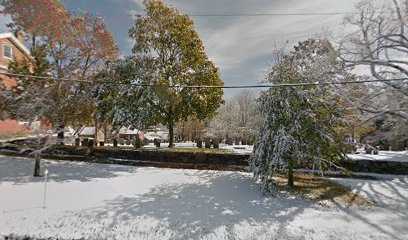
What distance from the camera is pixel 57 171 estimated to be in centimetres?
1017

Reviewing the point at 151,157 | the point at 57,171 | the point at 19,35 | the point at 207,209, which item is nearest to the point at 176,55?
the point at 151,157

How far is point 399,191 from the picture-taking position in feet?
27.6

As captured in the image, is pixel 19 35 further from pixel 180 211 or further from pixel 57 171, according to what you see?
pixel 180 211

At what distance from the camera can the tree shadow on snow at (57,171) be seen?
8.66 meters

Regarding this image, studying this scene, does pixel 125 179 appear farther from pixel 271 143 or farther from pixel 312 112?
pixel 312 112

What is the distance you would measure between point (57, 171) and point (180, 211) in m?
7.49

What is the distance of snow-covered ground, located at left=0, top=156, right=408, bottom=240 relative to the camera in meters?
4.86

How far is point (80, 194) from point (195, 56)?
11513 millimetres

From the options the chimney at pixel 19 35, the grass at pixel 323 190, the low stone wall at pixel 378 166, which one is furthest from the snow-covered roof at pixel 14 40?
the low stone wall at pixel 378 166

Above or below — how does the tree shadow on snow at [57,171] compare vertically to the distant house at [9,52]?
below

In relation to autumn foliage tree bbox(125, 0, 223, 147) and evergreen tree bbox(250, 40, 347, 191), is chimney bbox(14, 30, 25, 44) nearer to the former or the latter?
autumn foliage tree bbox(125, 0, 223, 147)

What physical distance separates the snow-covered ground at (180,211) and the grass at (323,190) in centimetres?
48

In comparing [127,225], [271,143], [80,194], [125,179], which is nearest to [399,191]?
[271,143]

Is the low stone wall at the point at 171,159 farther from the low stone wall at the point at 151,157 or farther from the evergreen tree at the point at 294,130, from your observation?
the evergreen tree at the point at 294,130
